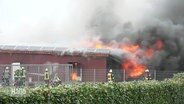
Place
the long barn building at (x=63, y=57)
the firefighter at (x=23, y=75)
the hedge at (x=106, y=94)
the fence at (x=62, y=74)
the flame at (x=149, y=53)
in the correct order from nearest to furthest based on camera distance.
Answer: the hedge at (x=106, y=94), the firefighter at (x=23, y=75), the fence at (x=62, y=74), the long barn building at (x=63, y=57), the flame at (x=149, y=53)

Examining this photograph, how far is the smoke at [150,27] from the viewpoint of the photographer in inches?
1165

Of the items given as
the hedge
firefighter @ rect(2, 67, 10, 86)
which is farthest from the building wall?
the hedge

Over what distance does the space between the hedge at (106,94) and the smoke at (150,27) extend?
1347cm

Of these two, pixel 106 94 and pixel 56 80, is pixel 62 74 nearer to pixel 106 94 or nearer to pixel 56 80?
pixel 56 80

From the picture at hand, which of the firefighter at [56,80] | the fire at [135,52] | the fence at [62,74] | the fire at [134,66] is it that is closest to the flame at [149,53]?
the fire at [135,52]

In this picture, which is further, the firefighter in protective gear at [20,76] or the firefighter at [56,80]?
the firefighter in protective gear at [20,76]

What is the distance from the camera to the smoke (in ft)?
97.1

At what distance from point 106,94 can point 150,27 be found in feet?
65.2

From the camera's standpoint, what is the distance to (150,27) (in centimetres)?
3056

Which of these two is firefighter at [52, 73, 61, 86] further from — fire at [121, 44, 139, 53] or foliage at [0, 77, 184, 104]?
fire at [121, 44, 139, 53]

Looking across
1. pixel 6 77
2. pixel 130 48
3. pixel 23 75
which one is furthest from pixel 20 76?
pixel 130 48

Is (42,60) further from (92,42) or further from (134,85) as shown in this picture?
(134,85)

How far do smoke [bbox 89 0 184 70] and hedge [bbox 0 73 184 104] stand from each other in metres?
13.5

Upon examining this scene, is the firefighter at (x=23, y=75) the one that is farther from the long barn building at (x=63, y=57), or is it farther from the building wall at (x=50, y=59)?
the building wall at (x=50, y=59)
